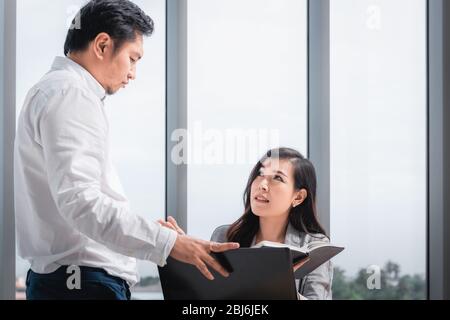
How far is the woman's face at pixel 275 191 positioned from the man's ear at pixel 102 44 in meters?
0.77

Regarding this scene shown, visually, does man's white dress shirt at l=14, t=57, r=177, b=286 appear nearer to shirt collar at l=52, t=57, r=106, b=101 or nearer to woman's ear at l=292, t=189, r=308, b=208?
shirt collar at l=52, t=57, r=106, b=101

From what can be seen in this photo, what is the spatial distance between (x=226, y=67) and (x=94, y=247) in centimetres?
114

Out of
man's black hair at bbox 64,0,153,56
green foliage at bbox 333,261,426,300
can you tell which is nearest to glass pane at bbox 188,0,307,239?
green foliage at bbox 333,261,426,300

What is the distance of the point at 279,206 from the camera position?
209 centimetres

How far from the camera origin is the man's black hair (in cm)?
156

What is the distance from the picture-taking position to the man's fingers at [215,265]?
139 centimetres

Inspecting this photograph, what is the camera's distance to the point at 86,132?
1.34 m

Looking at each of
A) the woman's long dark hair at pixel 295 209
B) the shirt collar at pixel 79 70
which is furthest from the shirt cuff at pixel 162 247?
the woman's long dark hair at pixel 295 209

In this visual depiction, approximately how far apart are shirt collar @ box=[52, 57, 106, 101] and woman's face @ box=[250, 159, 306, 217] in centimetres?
76

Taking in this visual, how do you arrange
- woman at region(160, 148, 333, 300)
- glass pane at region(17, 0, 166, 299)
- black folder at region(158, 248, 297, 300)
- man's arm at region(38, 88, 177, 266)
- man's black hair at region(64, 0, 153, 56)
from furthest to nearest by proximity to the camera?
1. glass pane at region(17, 0, 166, 299)
2. woman at region(160, 148, 333, 300)
3. man's black hair at region(64, 0, 153, 56)
4. black folder at region(158, 248, 297, 300)
5. man's arm at region(38, 88, 177, 266)

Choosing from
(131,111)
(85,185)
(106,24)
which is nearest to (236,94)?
(131,111)

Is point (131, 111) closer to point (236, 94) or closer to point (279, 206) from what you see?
point (236, 94)

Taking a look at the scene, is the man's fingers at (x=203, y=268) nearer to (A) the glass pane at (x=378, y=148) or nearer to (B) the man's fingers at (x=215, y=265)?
(B) the man's fingers at (x=215, y=265)

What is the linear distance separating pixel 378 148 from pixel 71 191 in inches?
57.3
